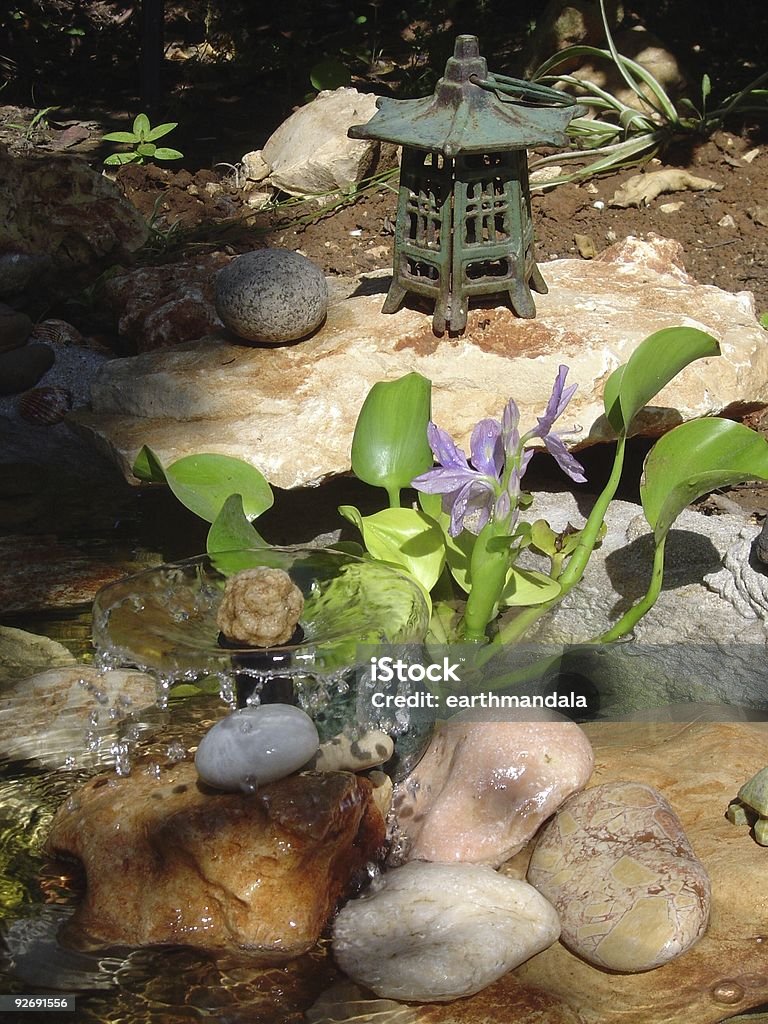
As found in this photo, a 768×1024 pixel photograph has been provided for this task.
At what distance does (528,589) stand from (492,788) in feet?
1.99

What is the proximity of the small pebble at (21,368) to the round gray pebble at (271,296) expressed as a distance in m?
0.92

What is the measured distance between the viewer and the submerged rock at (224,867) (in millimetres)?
2230

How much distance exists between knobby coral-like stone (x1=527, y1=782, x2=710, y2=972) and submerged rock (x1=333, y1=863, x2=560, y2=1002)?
0.24ft

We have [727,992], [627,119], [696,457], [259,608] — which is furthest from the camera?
[627,119]

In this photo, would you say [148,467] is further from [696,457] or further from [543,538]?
[696,457]

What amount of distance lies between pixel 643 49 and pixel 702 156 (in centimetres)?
93

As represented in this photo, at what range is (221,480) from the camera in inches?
122

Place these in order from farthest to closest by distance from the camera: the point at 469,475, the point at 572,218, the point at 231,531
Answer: the point at 572,218 < the point at 231,531 < the point at 469,475

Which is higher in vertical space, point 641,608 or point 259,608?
point 259,608

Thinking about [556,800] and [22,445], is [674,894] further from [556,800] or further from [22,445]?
[22,445]

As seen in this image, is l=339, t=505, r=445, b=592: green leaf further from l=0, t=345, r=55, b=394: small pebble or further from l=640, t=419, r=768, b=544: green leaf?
l=0, t=345, r=55, b=394: small pebble

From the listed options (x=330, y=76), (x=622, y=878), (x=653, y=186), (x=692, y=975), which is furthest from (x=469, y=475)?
(x=330, y=76)

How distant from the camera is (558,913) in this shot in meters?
2.26

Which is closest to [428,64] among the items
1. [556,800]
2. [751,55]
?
[751,55]
